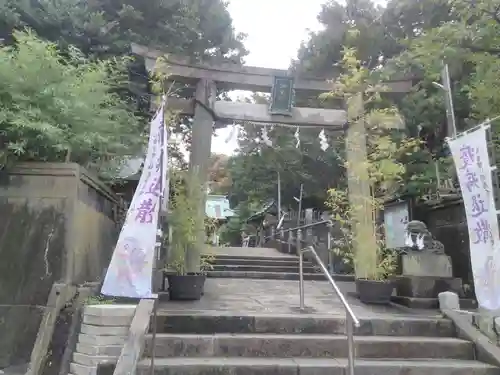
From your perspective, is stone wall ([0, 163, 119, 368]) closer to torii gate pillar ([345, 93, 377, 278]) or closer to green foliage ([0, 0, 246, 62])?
green foliage ([0, 0, 246, 62])

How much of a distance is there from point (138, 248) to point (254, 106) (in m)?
5.33

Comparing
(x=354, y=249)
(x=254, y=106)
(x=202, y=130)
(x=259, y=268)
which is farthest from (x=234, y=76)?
(x=259, y=268)

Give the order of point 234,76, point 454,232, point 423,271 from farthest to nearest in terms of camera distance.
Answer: point 234,76, point 454,232, point 423,271

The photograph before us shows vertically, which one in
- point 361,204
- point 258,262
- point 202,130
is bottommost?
point 258,262

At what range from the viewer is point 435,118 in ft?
37.2

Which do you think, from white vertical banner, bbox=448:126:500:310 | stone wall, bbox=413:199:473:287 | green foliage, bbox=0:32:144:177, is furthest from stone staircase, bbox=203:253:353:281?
white vertical banner, bbox=448:126:500:310

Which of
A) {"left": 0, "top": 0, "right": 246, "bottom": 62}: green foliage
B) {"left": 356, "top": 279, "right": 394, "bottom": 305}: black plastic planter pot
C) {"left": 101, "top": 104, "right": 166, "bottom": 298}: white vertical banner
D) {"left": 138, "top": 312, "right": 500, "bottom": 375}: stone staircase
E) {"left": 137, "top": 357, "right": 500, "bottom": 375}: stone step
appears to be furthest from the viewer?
{"left": 0, "top": 0, "right": 246, "bottom": 62}: green foliage

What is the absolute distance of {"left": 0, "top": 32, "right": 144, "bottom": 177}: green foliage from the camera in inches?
232

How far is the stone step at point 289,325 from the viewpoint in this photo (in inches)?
203

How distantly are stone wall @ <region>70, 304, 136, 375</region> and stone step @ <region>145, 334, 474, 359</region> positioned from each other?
1.35ft

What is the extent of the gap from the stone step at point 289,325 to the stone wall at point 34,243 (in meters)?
1.71

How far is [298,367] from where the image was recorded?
14.3 feet

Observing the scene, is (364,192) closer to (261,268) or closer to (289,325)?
(289,325)

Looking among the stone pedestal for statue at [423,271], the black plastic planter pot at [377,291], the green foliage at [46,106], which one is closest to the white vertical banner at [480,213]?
the stone pedestal for statue at [423,271]
